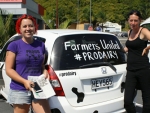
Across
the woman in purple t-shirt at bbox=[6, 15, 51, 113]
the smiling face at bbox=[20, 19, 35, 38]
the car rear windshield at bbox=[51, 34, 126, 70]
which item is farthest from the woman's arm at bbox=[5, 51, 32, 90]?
the car rear windshield at bbox=[51, 34, 126, 70]

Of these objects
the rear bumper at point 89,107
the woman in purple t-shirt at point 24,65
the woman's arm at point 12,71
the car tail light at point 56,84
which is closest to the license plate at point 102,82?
the rear bumper at point 89,107

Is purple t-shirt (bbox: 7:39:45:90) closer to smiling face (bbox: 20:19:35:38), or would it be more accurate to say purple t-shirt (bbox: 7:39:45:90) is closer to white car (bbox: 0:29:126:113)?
smiling face (bbox: 20:19:35:38)

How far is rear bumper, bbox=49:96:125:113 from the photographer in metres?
3.15

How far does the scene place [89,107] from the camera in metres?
3.31

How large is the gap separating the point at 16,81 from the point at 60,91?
2.11 feet

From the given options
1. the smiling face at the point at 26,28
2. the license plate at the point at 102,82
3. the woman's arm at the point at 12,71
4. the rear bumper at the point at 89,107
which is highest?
the smiling face at the point at 26,28

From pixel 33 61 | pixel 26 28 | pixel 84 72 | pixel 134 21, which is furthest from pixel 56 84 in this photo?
pixel 134 21

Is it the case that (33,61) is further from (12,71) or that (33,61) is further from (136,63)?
(136,63)

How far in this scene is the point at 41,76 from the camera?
282cm

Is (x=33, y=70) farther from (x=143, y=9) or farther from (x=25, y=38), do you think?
(x=143, y=9)

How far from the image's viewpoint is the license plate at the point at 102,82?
11.1 feet

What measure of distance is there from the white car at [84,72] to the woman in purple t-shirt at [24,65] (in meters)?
0.35

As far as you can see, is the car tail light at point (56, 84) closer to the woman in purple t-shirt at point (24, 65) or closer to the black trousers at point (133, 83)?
the woman in purple t-shirt at point (24, 65)

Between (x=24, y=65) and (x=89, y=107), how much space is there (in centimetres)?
110
